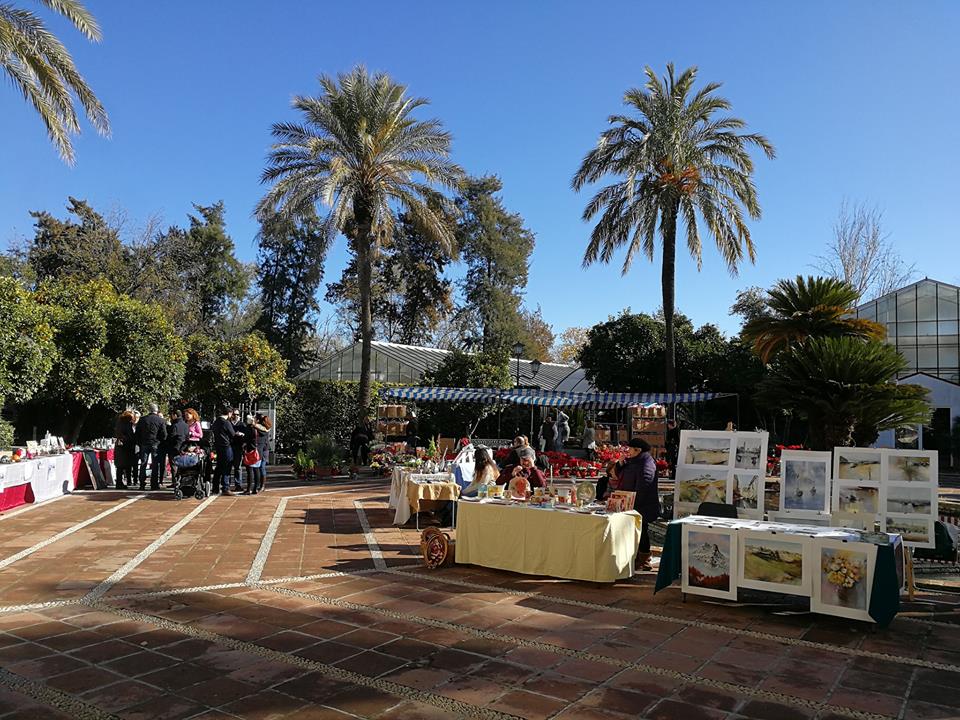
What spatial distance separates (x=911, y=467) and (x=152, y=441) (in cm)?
1210

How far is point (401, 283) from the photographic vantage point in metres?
40.4

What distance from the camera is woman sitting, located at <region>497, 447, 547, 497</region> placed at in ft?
25.1

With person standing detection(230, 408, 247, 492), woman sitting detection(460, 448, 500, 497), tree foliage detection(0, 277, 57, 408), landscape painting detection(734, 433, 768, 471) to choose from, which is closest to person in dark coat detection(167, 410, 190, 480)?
person standing detection(230, 408, 247, 492)

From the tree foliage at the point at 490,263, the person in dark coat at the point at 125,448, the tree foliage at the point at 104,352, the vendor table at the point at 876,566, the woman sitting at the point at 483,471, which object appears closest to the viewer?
the vendor table at the point at 876,566

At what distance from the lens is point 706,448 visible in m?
8.41

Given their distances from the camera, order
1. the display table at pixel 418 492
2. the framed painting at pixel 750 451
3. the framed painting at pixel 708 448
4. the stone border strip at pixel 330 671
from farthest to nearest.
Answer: the display table at pixel 418 492, the framed painting at pixel 708 448, the framed painting at pixel 750 451, the stone border strip at pixel 330 671

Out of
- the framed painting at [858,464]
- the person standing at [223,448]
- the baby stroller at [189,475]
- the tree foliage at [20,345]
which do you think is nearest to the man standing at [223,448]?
the person standing at [223,448]

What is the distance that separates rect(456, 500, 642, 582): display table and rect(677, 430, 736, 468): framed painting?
60.0 inches

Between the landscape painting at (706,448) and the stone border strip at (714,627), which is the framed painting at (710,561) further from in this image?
the landscape painting at (706,448)

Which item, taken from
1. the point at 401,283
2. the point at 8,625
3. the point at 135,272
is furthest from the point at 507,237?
the point at 8,625

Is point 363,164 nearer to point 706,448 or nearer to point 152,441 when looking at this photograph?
point 152,441

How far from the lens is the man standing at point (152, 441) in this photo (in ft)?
44.1

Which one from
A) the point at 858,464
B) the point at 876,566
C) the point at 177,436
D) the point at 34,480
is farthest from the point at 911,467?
the point at 34,480

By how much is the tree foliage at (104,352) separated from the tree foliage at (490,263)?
22.4 m
